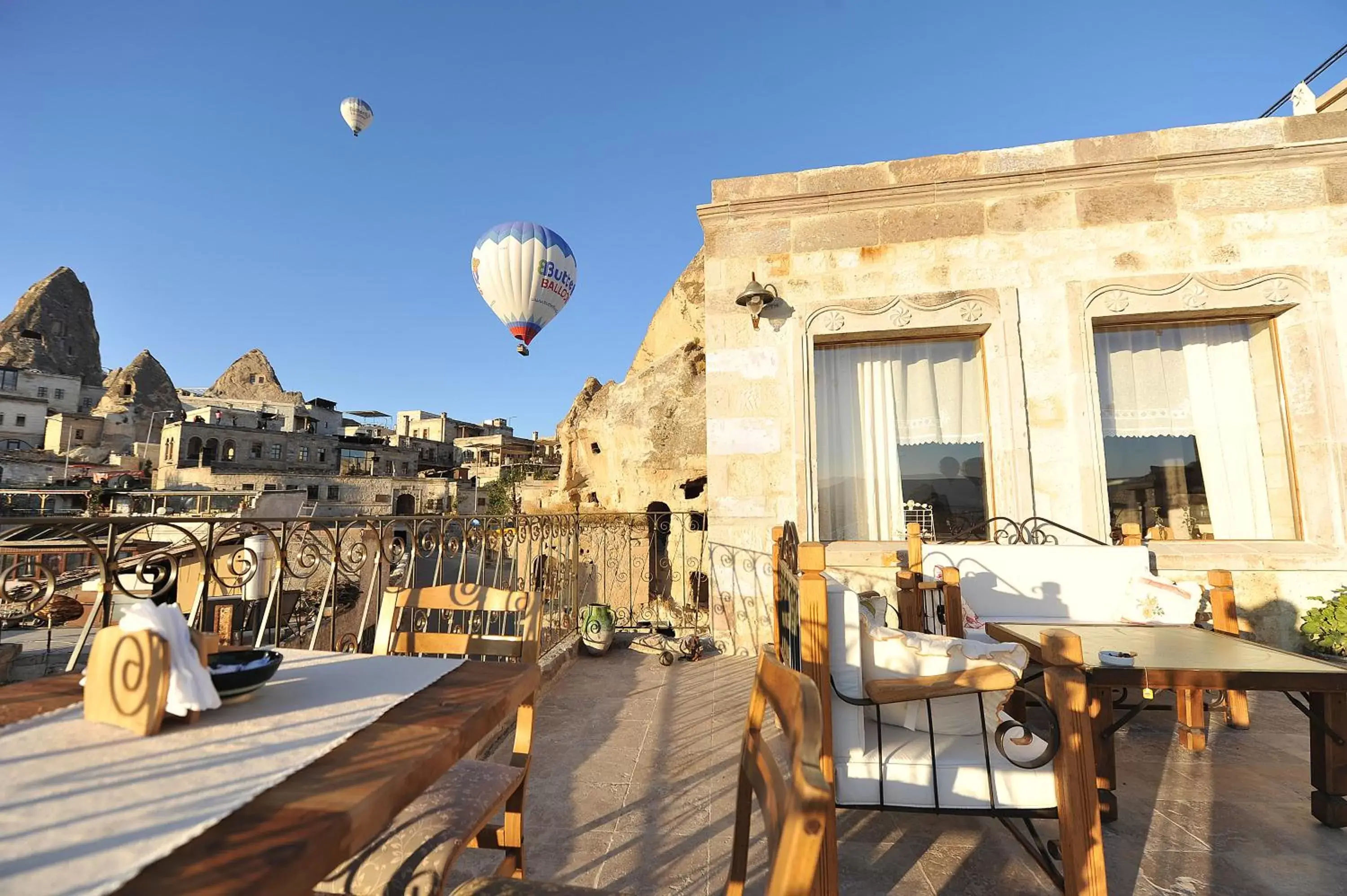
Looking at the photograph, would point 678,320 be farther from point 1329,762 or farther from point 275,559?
point 1329,762

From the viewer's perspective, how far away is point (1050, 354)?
203 inches

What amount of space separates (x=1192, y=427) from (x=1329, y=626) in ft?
5.94

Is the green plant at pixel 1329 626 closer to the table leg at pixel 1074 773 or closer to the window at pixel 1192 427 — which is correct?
the window at pixel 1192 427

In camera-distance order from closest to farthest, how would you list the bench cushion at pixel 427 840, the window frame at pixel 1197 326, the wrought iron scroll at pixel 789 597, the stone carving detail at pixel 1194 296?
the bench cushion at pixel 427 840 < the wrought iron scroll at pixel 789 597 < the window frame at pixel 1197 326 < the stone carving detail at pixel 1194 296

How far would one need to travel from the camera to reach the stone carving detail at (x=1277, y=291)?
488 centimetres

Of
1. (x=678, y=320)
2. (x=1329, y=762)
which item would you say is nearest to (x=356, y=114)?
(x=678, y=320)

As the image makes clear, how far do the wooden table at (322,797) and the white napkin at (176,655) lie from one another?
1.11 feet

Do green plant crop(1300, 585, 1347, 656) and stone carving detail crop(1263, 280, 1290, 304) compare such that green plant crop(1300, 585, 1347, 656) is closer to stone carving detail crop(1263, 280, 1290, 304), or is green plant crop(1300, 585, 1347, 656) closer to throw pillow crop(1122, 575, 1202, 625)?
throw pillow crop(1122, 575, 1202, 625)

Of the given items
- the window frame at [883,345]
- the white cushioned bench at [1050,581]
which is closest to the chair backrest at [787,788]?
the white cushioned bench at [1050,581]

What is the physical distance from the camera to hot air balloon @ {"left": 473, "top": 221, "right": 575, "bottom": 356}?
10258 millimetres

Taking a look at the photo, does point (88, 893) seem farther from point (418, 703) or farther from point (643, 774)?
point (643, 774)

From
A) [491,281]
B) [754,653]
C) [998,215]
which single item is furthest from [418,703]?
[491,281]

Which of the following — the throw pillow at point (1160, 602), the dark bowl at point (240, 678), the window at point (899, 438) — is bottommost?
the throw pillow at point (1160, 602)

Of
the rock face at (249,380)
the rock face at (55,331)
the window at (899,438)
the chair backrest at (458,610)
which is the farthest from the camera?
the rock face at (249,380)
